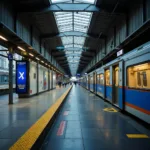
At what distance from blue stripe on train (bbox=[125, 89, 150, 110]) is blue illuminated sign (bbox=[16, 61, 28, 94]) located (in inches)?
360

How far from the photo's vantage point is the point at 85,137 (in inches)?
189

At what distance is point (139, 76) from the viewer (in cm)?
659

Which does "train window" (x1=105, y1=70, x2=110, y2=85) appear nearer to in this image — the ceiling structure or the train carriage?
the ceiling structure

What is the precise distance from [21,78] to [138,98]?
10510 mm

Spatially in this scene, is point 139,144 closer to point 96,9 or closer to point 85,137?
point 85,137

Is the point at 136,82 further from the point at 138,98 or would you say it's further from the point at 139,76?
the point at 138,98

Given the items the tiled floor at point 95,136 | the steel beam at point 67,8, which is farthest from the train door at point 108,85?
the tiled floor at point 95,136

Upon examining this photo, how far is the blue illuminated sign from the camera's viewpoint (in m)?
14.5

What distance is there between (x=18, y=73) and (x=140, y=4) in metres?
10.5

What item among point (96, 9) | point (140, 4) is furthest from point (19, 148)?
point (96, 9)

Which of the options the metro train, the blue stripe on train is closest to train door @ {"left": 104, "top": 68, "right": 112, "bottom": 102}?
the metro train

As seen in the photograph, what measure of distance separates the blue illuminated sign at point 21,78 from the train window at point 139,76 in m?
9.32

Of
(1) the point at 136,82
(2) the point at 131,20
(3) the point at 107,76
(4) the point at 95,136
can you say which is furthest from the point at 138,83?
(3) the point at 107,76

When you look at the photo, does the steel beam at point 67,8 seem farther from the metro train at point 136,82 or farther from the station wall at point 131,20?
the metro train at point 136,82
